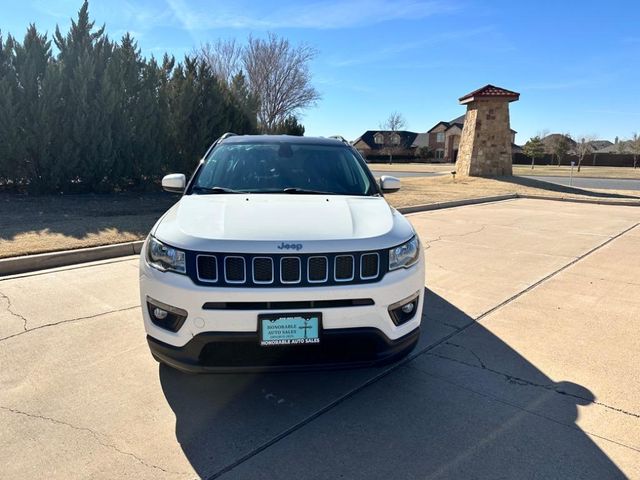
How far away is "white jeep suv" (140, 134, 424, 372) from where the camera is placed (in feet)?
8.38

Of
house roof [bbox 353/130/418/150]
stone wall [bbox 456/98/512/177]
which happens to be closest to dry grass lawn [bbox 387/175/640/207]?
stone wall [bbox 456/98/512/177]

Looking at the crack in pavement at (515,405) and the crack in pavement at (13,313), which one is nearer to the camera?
the crack in pavement at (515,405)

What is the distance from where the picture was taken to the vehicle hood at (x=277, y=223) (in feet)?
8.70

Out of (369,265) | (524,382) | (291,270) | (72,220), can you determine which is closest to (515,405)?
(524,382)

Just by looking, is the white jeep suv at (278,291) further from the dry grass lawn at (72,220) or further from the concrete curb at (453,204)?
the concrete curb at (453,204)

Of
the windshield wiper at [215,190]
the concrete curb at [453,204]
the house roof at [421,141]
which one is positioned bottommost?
the concrete curb at [453,204]

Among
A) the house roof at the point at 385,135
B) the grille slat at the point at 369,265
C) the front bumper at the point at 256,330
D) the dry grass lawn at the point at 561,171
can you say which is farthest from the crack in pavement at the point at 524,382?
the house roof at the point at 385,135

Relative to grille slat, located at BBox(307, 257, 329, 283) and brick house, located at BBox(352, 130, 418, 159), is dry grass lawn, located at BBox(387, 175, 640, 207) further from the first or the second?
brick house, located at BBox(352, 130, 418, 159)

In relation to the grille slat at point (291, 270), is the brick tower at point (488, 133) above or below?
above

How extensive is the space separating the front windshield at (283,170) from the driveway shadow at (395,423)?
1.55 metres

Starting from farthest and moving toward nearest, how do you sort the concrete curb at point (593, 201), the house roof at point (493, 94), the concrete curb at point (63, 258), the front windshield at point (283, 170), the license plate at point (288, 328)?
the house roof at point (493, 94)
the concrete curb at point (593, 201)
the concrete curb at point (63, 258)
the front windshield at point (283, 170)
the license plate at point (288, 328)

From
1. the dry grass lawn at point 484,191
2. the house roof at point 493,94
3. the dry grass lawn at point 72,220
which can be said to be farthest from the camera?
the house roof at point 493,94

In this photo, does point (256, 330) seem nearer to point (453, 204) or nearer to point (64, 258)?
point (64, 258)

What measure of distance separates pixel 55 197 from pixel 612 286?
11406 millimetres
